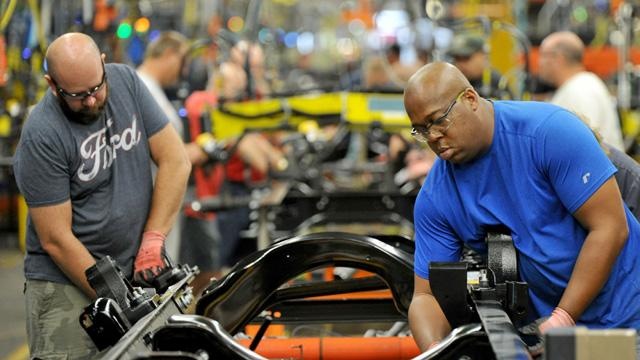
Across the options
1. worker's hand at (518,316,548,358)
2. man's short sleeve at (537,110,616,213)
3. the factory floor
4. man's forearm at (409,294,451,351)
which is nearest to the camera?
worker's hand at (518,316,548,358)

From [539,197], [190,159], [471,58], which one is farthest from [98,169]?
[471,58]

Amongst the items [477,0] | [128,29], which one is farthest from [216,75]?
[477,0]

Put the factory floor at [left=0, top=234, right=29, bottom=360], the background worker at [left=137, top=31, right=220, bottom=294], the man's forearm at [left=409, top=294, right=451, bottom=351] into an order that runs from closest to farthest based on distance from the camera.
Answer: the man's forearm at [left=409, top=294, right=451, bottom=351], the background worker at [left=137, top=31, right=220, bottom=294], the factory floor at [left=0, top=234, right=29, bottom=360]

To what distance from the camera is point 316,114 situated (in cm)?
903

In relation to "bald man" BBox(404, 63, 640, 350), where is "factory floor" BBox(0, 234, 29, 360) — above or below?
below

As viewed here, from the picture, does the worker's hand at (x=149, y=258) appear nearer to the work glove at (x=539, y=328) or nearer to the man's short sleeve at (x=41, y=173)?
the man's short sleeve at (x=41, y=173)

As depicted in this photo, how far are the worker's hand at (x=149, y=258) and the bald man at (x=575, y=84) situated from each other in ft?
12.2

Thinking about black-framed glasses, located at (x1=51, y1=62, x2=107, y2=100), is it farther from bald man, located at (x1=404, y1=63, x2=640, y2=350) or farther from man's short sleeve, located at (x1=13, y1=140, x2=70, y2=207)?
bald man, located at (x1=404, y1=63, x2=640, y2=350)

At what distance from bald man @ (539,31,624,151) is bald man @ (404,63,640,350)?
3896 mm

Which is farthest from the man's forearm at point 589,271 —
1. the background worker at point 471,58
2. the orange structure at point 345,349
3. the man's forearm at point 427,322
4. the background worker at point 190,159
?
the background worker at point 471,58

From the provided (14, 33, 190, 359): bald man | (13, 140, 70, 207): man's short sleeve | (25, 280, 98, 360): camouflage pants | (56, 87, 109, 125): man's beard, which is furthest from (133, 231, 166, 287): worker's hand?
(56, 87, 109, 125): man's beard

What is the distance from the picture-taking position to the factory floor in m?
7.61

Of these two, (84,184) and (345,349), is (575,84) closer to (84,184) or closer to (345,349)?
(345,349)

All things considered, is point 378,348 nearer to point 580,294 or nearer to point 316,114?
point 580,294
